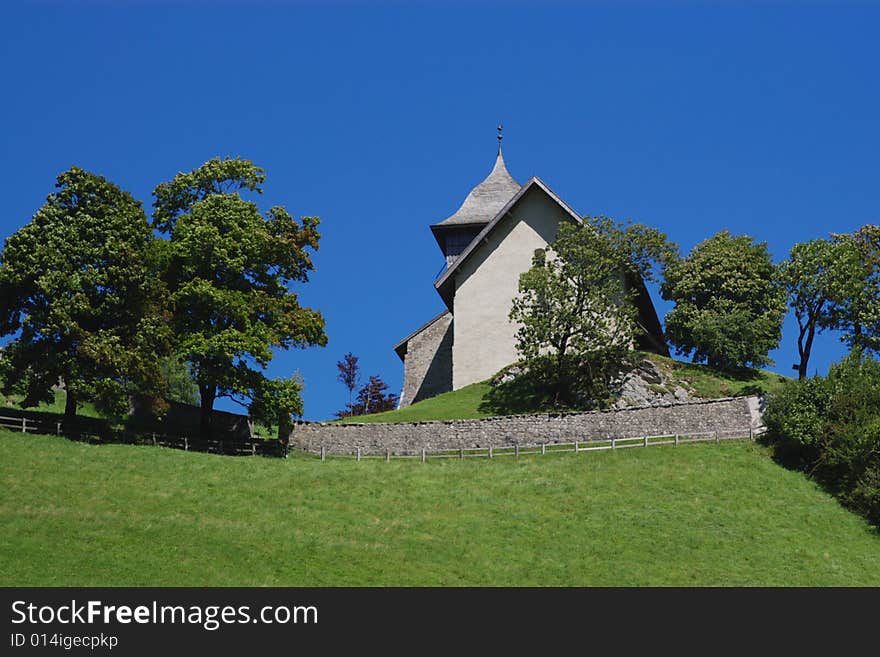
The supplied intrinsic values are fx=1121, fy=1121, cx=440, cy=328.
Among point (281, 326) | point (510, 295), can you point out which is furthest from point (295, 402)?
point (510, 295)

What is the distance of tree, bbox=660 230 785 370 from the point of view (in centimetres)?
5562

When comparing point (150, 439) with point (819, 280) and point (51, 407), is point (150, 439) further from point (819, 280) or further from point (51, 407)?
point (819, 280)

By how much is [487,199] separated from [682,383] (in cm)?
2753

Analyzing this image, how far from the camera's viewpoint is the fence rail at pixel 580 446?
157 ft

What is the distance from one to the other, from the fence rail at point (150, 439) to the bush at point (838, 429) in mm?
21986

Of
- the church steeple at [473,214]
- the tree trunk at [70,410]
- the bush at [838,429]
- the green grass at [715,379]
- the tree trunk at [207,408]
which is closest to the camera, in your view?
the bush at [838,429]

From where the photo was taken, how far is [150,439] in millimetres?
49344

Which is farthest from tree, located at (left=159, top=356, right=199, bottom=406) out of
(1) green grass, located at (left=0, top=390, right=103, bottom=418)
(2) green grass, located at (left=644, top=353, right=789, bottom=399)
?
(2) green grass, located at (left=644, top=353, right=789, bottom=399)

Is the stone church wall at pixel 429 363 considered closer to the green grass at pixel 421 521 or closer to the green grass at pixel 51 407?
the green grass at pixel 51 407

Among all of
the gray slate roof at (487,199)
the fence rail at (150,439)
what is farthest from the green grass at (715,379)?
the gray slate roof at (487,199)

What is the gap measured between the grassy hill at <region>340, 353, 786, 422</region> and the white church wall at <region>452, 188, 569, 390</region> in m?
2.86

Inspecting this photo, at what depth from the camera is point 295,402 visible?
50219mm
